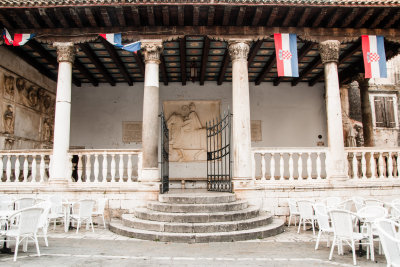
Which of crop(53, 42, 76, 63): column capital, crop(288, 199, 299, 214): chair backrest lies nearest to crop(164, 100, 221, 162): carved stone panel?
crop(53, 42, 76, 63): column capital

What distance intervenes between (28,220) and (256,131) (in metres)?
10.4

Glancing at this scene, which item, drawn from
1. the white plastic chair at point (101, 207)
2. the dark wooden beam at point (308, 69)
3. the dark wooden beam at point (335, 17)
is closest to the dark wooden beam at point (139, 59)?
the white plastic chair at point (101, 207)

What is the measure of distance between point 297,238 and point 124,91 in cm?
995

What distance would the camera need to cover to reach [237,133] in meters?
9.19

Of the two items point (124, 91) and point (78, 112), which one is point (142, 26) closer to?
point (124, 91)

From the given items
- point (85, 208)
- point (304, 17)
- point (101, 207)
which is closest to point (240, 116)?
point (304, 17)

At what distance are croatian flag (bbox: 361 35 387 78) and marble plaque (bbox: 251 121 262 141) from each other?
5.37 meters

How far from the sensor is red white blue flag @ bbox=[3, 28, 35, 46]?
912 centimetres

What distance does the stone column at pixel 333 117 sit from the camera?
30.4ft

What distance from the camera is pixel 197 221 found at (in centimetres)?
731

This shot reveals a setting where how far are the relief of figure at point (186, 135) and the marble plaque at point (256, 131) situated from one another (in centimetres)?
212

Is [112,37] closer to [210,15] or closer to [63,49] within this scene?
[63,49]

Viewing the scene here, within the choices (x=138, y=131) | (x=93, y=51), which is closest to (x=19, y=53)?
(x=93, y=51)

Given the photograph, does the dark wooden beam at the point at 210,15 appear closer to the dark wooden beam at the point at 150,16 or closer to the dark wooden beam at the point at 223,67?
the dark wooden beam at the point at 150,16
